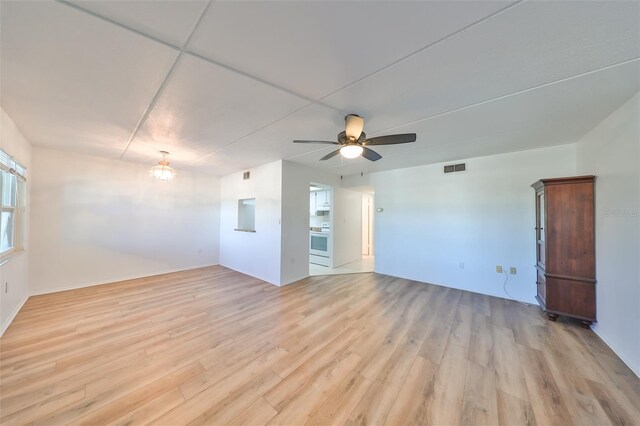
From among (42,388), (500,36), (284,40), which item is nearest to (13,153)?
(42,388)

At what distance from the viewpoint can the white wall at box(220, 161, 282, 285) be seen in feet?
14.5

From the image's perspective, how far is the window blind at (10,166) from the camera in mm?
2386

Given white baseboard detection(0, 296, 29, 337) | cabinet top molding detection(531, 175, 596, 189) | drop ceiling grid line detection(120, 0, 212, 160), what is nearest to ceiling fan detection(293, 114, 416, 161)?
drop ceiling grid line detection(120, 0, 212, 160)

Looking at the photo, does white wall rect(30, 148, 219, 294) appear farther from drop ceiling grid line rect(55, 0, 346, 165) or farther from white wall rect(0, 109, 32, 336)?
drop ceiling grid line rect(55, 0, 346, 165)

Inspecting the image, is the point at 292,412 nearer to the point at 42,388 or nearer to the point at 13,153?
the point at 42,388

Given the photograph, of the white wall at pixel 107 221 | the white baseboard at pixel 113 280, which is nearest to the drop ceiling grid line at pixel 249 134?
the white wall at pixel 107 221

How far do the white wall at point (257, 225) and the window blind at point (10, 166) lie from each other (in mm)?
3207

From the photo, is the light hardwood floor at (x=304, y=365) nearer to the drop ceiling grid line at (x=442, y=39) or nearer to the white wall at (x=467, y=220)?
the white wall at (x=467, y=220)

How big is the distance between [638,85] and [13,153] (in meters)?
6.58

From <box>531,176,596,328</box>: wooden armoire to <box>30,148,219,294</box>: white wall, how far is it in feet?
22.0

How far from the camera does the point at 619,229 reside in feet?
7.30

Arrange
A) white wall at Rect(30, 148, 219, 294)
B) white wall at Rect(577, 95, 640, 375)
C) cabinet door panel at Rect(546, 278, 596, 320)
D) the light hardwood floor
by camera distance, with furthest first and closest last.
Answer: white wall at Rect(30, 148, 219, 294), cabinet door panel at Rect(546, 278, 596, 320), white wall at Rect(577, 95, 640, 375), the light hardwood floor

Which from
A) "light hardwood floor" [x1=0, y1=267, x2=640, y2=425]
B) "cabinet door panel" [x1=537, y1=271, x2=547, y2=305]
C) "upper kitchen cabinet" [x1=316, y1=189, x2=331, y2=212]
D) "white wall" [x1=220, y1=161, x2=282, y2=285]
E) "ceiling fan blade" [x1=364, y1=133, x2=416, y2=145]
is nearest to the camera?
"light hardwood floor" [x1=0, y1=267, x2=640, y2=425]

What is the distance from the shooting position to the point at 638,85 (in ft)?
6.10
